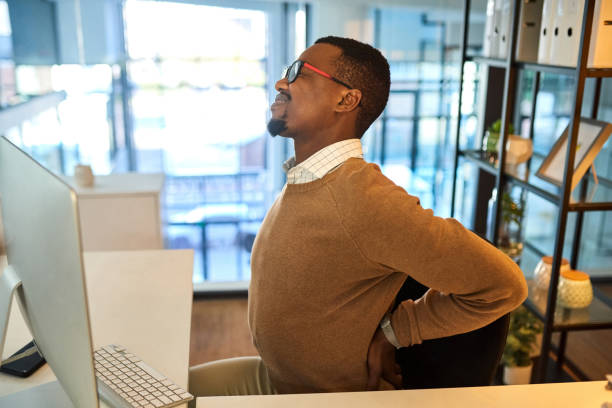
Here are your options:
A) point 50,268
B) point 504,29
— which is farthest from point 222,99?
point 50,268

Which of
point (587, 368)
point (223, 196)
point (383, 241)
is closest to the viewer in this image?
point (383, 241)

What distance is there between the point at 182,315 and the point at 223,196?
2.11 meters

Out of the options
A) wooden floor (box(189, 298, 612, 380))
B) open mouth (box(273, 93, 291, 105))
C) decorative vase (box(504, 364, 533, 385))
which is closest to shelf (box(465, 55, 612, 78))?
open mouth (box(273, 93, 291, 105))

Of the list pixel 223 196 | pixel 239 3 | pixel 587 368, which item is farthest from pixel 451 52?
pixel 587 368

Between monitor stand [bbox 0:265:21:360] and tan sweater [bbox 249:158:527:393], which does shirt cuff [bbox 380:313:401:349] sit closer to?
tan sweater [bbox 249:158:527:393]

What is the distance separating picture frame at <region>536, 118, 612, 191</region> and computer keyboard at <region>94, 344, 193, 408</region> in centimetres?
141

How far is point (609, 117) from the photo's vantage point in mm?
3053

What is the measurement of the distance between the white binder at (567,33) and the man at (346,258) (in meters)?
0.84

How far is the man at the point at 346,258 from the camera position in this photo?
1173mm

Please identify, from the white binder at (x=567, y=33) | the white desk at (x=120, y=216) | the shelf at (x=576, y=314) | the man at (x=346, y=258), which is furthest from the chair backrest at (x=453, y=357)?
the white desk at (x=120, y=216)

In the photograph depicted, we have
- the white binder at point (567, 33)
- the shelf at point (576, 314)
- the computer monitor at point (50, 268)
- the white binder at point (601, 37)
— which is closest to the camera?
the computer monitor at point (50, 268)

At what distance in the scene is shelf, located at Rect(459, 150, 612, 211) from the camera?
192 centimetres

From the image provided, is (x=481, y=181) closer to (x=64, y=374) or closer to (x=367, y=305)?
(x=367, y=305)

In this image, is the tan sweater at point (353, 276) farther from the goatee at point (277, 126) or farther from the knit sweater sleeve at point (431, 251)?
the goatee at point (277, 126)
